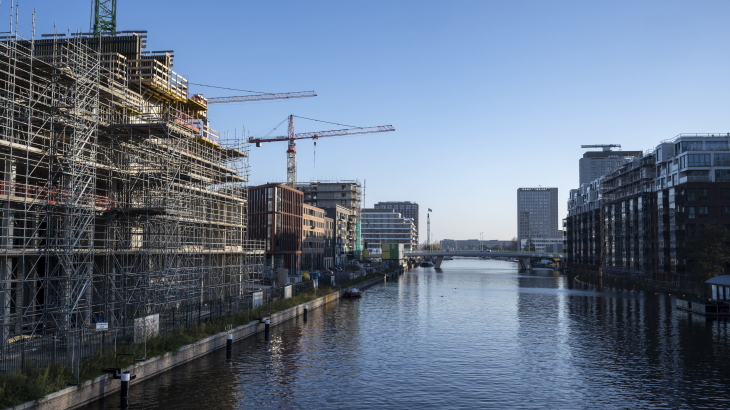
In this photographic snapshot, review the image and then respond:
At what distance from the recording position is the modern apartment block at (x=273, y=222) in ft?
391

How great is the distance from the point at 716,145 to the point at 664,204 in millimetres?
13790

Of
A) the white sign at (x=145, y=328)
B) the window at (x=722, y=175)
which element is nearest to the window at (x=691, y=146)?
the window at (x=722, y=175)

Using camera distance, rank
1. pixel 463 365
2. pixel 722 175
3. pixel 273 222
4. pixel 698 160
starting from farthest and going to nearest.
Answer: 1. pixel 273 222
2. pixel 698 160
3. pixel 722 175
4. pixel 463 365

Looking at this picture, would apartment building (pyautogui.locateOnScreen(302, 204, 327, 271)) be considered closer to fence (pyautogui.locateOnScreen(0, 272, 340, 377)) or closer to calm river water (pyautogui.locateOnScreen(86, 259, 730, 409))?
calm river water (pyautogui.locateOnScreen(86, 259, 730, 409))

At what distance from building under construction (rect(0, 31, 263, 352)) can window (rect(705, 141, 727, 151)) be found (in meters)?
81.2

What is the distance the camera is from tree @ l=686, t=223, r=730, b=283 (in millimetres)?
81500

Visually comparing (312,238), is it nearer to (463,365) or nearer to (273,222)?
(273,222)

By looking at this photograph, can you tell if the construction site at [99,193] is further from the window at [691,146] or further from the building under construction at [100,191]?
the window at [691,146]

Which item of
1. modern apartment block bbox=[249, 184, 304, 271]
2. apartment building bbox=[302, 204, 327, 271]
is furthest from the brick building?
modern apartment block bbox=[249, 184, 304, 271]

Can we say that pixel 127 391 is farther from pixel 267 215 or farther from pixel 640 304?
pixel 267 215

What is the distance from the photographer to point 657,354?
43.6 metres

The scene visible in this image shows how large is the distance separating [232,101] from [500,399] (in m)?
167

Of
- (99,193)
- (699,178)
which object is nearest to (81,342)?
(99,193)

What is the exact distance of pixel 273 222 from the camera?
11912 centimetres
